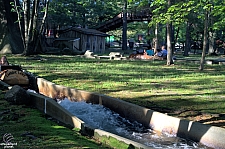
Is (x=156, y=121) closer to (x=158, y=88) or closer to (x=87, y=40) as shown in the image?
(x=158, y=88)

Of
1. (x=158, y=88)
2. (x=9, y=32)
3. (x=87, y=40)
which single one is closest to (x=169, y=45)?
(x=158, y=88)

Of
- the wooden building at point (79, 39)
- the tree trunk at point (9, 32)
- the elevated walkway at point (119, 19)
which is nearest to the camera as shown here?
the tree trunk at point (9, 32)

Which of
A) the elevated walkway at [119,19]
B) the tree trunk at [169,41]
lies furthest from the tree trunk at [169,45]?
the elevated walkway at [119,19]

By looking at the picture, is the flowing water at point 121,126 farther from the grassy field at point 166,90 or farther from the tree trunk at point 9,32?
the tree trunk at point 9,32

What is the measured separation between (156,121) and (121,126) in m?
0.88

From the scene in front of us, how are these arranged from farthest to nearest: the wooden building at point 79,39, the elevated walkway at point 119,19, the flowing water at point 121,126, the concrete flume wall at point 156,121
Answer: the elevated walkway at point 119,19
the wooden building at point 79,39
the flowing water at point 121,126
the concrete flume wall at point 156,121

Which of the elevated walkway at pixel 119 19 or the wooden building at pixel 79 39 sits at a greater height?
the elevated walkway at pixel 119 19

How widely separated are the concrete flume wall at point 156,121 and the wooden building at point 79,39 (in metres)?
27.2

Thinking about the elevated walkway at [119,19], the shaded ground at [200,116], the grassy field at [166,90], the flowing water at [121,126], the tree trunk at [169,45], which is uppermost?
the elevated walkway at [119,19]

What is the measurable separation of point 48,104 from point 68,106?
49.6 inches

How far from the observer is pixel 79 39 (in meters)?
39.1

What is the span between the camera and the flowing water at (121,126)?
6681mm

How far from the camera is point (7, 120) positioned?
693cm

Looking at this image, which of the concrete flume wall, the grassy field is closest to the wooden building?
the grassy field
